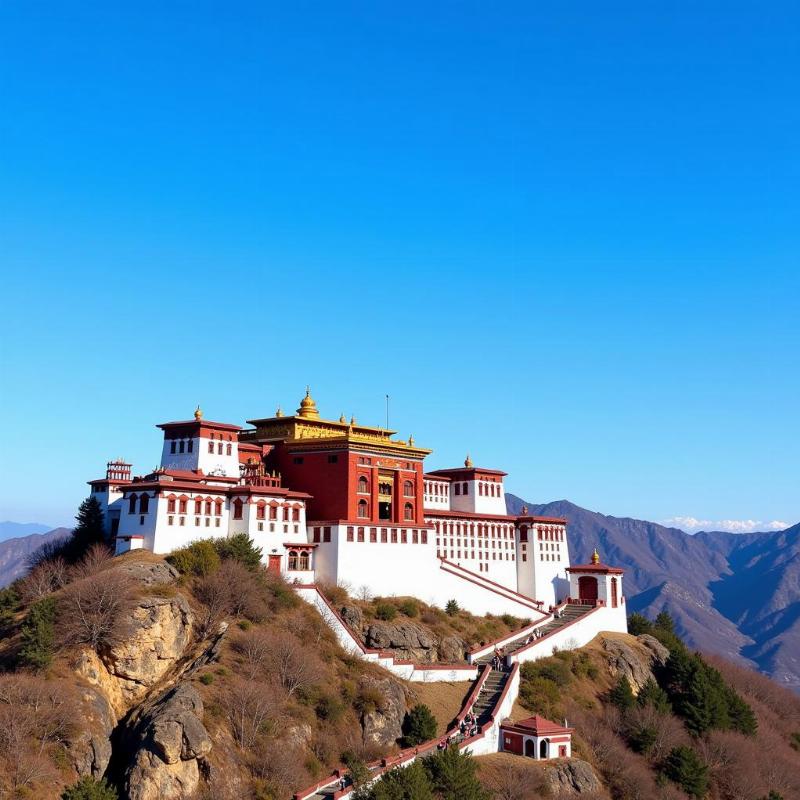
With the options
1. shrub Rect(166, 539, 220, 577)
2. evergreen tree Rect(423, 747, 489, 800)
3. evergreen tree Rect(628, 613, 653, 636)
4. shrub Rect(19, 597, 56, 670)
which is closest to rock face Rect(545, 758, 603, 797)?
evergreen tree Rect(423, 747, 489, 800)

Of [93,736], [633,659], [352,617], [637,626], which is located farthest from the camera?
[637,626]

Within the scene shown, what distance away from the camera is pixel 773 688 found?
90.4 metres

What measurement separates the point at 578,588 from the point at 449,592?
1678 centimetres

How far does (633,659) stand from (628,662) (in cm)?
96

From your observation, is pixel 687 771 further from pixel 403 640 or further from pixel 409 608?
pixel 409 608

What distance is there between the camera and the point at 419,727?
5444 centimetres

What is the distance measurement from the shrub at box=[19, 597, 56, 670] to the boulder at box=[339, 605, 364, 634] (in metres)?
20.1

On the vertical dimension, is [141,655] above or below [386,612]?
below

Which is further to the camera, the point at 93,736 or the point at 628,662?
the point at 628,662

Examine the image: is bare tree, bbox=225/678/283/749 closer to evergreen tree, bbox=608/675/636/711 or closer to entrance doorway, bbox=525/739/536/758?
entrance doorway, bbox=525/739/536/758

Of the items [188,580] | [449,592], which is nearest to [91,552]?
[188,580]

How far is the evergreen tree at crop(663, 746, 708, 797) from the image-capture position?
197 feet

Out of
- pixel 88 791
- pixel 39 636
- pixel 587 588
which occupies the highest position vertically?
pixel 587 588

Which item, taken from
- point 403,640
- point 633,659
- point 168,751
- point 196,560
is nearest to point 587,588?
point 633,659
